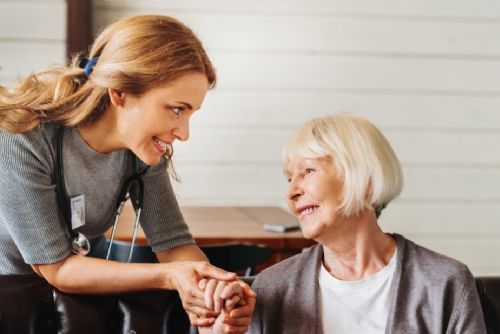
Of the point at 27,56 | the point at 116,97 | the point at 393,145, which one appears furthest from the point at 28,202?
the point at 393,145

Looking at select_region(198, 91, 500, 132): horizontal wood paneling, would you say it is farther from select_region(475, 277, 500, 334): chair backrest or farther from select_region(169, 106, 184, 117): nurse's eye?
select_region(475, 277, 500, 334): chair backrest

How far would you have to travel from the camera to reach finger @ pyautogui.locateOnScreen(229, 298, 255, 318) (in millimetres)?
1487

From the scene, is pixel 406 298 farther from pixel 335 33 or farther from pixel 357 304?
pixel 335 33

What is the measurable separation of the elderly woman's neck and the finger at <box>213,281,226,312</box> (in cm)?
28

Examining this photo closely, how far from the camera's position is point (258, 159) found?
3906 millimetres

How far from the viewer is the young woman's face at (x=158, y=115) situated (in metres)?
1.63

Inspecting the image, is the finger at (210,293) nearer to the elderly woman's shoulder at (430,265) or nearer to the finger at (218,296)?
the finger at (218,296)

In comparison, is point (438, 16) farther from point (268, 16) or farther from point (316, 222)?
point (316, 222)

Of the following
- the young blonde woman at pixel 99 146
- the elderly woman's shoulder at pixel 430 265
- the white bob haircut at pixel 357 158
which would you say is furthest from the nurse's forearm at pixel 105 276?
the elderly woman's shoulder at pixel 430 265

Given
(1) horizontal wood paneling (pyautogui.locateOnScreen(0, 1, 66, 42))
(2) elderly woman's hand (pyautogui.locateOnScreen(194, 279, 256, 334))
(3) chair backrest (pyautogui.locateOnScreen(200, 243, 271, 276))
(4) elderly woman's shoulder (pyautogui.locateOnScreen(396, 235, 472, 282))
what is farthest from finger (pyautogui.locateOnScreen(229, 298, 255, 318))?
(1) horizontal wood paneling (pyautogui.locateOnScreen(0, 1, 66, 42))

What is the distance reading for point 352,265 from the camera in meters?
1.65

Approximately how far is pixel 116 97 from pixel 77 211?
0.29 metres

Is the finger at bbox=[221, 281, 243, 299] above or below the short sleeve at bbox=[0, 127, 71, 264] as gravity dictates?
below

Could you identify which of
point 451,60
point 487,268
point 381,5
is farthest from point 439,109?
point 487,268
